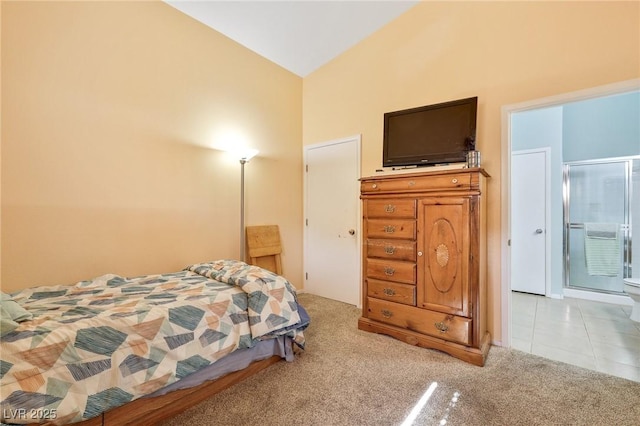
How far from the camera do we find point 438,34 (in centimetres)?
270

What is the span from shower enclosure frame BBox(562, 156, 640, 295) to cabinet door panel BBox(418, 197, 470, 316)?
288 cm

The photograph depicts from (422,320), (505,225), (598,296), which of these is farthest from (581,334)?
(422,320)

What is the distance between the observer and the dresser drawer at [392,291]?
2.32 meters

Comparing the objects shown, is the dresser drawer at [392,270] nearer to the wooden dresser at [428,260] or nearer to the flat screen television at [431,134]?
the wooden dresser at [428,260]

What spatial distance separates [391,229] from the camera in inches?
95.7

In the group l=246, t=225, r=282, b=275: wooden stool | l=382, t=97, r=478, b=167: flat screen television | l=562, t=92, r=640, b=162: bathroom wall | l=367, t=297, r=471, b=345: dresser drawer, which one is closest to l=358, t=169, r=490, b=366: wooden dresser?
l=367, t=297, r=471, b=345: dresser drawer

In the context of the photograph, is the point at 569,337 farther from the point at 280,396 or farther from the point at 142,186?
the point at 142,186

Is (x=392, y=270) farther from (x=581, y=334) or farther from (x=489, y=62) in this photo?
(x=489, y=62)

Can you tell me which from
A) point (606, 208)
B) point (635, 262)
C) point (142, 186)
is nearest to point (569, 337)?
point (635, 262)

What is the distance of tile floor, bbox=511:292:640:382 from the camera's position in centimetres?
207

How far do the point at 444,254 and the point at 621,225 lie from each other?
10.5 ft

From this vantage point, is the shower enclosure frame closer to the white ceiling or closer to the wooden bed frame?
the white ceiling

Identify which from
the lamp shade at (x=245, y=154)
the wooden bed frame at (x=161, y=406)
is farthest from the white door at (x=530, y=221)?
the wooden bed frame at (x=161, y=406)

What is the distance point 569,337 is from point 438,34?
3180 mm
